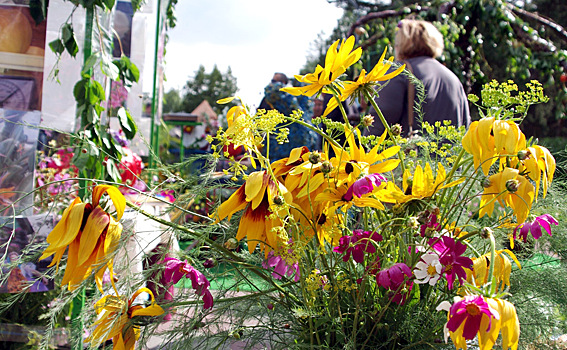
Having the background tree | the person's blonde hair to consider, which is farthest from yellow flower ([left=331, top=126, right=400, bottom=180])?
the background tree

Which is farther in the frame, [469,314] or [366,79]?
[366,79]

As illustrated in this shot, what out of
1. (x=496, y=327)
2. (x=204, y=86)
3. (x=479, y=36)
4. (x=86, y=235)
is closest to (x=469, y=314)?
(x=496, y=327)

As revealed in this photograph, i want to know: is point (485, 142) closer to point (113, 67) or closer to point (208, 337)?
point (208, 337)

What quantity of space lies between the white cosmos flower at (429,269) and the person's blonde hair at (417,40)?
192cm

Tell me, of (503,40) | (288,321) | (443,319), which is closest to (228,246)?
(288,321)

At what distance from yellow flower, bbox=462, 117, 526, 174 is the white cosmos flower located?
0.36 feet

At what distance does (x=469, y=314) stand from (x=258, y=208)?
0.25 metres

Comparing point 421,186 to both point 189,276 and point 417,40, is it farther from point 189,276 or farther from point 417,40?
point 417,40

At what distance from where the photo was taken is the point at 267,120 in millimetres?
580

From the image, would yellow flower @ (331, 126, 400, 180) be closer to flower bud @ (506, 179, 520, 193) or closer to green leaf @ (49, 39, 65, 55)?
flower bud @ (506, 179, 520, 193)

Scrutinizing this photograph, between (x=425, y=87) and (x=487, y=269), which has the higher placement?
(x=425, y=87)

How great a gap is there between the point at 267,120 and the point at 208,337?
289 mm

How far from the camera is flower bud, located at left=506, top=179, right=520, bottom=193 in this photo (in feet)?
1.60

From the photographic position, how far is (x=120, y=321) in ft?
1.98
